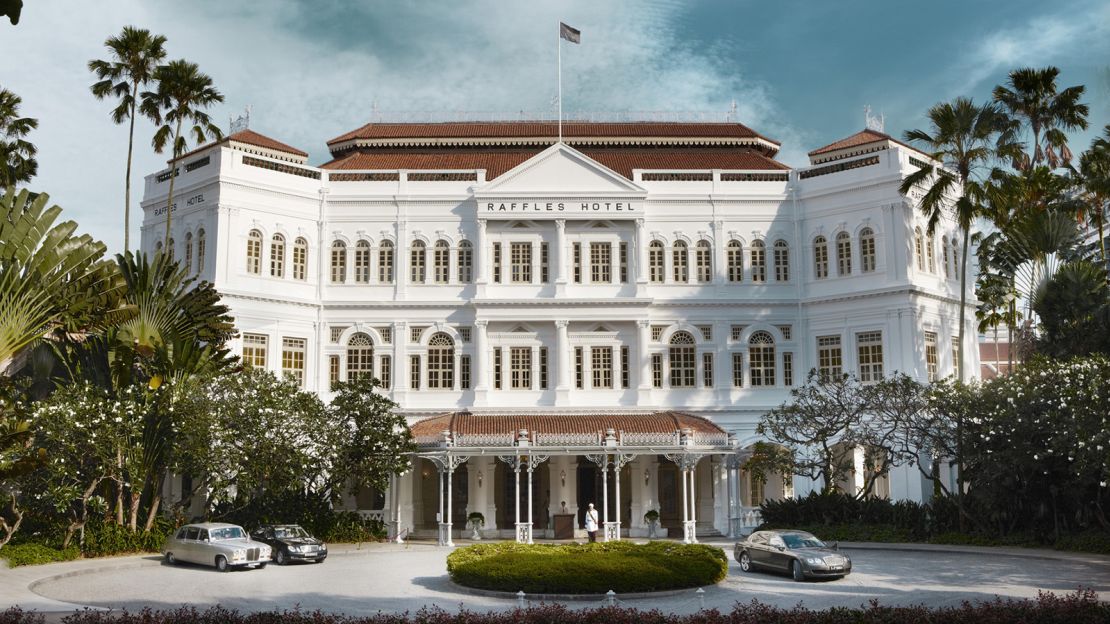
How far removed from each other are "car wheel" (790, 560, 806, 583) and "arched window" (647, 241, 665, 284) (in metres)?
18.9

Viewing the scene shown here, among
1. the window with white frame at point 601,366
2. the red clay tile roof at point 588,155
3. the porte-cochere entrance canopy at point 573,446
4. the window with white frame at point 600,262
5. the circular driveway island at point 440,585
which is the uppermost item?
the red clay tile roof at point 588,155

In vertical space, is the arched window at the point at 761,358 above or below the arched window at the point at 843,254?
below

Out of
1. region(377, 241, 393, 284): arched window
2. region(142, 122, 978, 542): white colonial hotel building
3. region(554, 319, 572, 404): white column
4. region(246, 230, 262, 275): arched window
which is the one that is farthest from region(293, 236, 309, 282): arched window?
region(554, 319, 572, 404): white column

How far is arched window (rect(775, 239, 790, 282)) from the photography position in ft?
132

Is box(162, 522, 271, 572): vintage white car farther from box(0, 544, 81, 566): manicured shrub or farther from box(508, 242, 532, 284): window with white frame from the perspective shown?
box(508, 242, 532, 284): window with white frame

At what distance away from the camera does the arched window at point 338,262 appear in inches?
1585

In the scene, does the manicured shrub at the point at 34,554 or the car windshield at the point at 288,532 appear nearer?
the manicured shrub at the point at 34,554

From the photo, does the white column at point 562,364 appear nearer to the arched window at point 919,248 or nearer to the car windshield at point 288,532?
the car windshield at point 288,532

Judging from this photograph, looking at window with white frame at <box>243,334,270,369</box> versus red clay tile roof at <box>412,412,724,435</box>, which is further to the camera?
window with white frame at <box>243,334,270,369</box>

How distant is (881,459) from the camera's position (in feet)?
118

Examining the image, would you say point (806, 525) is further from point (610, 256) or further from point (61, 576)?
point (61, 576)

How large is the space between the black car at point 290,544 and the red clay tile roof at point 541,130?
2142 cm

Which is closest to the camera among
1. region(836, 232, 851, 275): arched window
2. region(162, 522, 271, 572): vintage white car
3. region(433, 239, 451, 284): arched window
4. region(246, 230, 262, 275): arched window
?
region(162, 522, 271, 572): vintage white car

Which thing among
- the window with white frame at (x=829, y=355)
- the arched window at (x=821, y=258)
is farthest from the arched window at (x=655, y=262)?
the window with white frame at (x=829, y=355)
